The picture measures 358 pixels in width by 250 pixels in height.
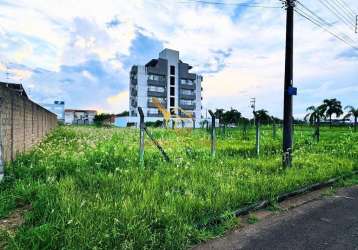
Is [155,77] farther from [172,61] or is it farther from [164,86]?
[172,61]

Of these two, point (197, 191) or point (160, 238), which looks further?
point (197, 191)

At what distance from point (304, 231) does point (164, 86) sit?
83.0 m

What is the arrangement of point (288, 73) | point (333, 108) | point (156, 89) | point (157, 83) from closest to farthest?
point (288, 73)
point (333, 108)
point (156, 89)
point (157, 83)

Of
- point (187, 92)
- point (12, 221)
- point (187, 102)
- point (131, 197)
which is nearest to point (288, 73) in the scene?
point (131, 197)

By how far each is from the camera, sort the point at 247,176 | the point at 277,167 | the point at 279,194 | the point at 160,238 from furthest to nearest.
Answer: the point at 277,167 → the point at 247,176 → the point at 279,194 → the point at 160,238

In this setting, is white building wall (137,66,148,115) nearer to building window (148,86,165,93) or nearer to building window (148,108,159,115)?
building window (148,86,165,93)

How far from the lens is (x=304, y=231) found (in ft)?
14.1

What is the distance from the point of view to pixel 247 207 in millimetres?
5043

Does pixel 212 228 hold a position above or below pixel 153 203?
below

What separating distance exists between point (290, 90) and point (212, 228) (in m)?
5.70

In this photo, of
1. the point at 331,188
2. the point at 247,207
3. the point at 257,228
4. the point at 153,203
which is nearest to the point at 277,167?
the point at 331,188

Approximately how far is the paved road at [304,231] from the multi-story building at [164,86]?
241 ft

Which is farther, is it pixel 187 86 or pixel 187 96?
pixel 187 96

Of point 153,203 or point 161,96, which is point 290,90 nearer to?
point 153,203
